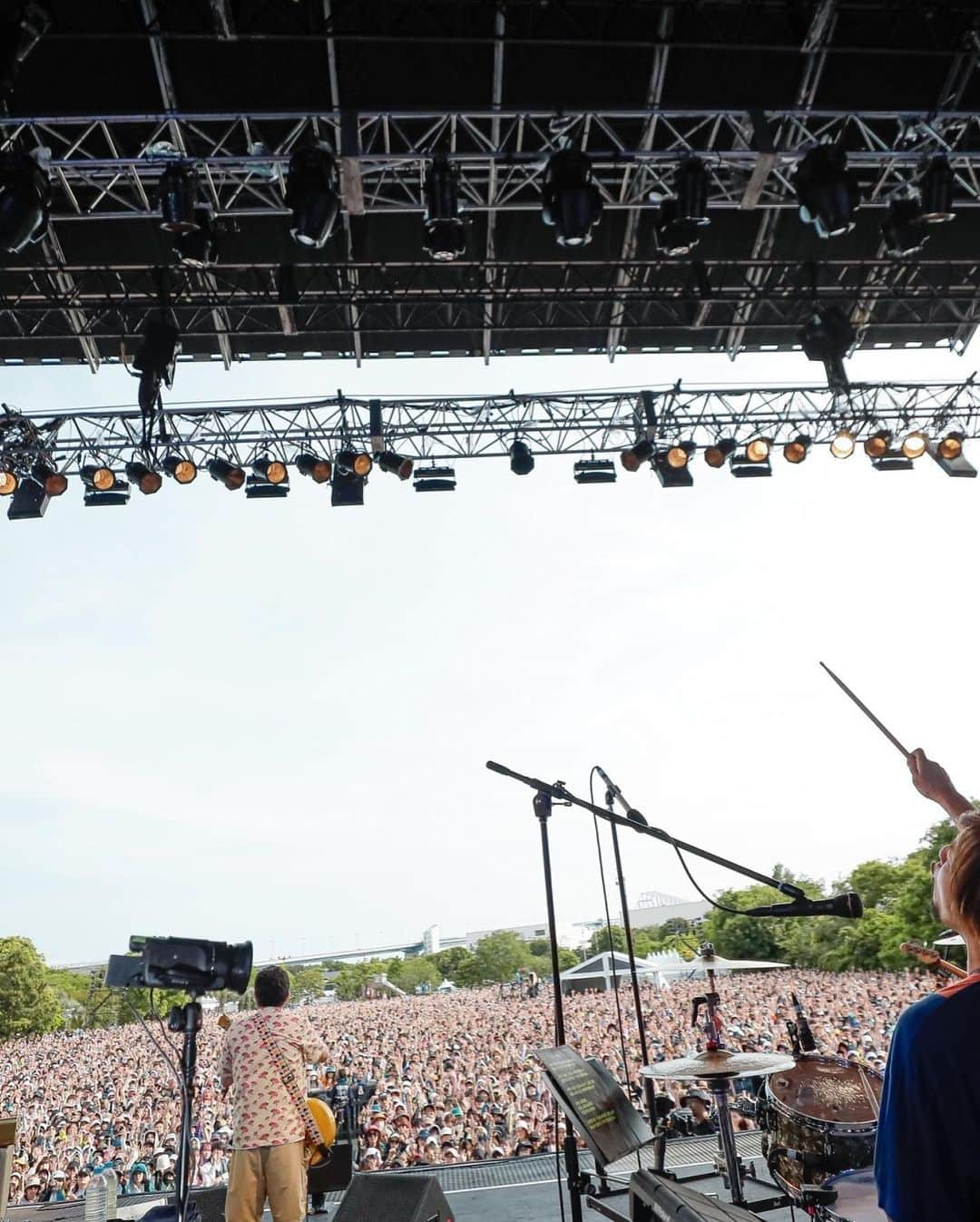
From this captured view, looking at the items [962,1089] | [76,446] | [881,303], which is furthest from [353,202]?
[962,1089]

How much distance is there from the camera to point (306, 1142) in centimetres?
317

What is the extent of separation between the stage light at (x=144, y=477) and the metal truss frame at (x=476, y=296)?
0.91 metres

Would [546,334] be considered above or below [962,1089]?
above

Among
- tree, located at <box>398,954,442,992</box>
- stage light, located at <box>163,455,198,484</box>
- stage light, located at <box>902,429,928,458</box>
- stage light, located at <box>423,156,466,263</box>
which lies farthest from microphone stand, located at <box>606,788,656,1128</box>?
tree, located at <box>398,954,442,992</box>

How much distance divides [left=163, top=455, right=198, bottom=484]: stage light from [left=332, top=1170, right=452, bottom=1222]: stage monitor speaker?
5025 millimetres

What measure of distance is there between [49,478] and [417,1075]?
879 cm

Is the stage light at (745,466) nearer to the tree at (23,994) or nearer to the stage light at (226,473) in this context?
the stage light at (226,473)

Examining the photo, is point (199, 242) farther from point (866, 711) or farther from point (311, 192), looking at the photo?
point (866, 711)

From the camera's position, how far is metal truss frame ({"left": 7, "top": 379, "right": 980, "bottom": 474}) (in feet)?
22.5

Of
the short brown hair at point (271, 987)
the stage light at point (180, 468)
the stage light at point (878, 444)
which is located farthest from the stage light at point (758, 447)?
the short brown hair at point (271, 987)

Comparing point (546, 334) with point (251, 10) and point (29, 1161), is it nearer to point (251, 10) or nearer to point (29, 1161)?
point (251, 10)

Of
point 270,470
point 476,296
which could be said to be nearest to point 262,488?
point 270,470

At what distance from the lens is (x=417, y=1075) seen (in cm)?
1169

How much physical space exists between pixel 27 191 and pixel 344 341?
257cm
